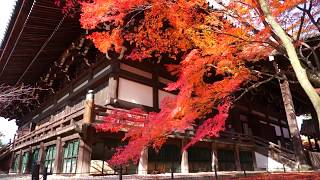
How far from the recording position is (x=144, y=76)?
1512cm

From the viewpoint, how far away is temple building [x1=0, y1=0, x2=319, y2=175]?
1146 cm

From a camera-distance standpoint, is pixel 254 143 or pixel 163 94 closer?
pixel 163 94

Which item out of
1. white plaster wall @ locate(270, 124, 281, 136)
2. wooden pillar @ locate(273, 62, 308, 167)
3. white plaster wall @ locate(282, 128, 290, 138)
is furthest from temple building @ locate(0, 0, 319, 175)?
white plaster wall @ locate(282, 128, 290, 138)

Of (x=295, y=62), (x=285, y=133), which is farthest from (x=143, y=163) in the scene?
(x=285, y=133)

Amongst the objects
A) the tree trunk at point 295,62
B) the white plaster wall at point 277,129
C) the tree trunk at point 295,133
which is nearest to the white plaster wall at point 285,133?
the white plaster wall at point 277,129

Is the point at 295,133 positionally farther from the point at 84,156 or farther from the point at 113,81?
the point at 84,156

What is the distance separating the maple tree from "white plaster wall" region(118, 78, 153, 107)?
106cm

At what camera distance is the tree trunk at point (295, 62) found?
6047 millimetres

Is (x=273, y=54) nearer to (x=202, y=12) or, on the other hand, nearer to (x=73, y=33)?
(x=202, y=12)

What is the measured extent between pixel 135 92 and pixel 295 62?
907cm

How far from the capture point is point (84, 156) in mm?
10422

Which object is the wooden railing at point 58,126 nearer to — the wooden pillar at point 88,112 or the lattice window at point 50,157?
the wooden pillar at point 88,112

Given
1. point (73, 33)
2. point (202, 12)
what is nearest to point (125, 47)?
point (73, 33)

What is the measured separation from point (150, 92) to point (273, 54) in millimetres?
7243
